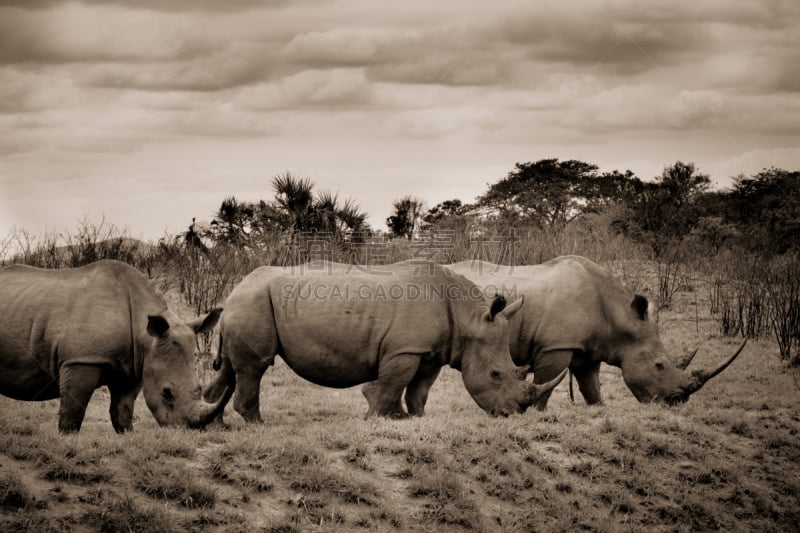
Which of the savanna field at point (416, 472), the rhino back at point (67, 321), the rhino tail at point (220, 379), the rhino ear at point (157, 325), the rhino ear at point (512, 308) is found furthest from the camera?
the rhino ear at point (512, 308)

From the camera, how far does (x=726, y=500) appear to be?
1024 cm

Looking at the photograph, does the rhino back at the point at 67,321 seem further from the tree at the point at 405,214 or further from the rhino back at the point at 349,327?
the tree at the point at 405,214

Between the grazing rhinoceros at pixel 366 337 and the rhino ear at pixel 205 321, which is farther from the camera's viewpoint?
the grazing rhinoceros at pixel 366 337

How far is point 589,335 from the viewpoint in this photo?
12492mm

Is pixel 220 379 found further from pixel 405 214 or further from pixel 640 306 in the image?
pixel 405 214

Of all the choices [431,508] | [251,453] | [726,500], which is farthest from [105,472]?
[726,500]

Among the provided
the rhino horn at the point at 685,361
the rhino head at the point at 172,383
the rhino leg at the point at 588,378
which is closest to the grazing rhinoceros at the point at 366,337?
the rhino head at the point at 172,383

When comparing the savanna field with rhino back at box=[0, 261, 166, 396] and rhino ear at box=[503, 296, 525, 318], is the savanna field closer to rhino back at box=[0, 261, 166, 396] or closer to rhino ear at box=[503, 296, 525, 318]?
rhino back at box=[0, 261, 166, 396]

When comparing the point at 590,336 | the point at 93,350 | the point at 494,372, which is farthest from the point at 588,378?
the point at 93,350

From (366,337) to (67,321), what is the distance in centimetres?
340

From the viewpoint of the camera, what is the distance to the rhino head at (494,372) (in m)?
11.2

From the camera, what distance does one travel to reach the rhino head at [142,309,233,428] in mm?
9680

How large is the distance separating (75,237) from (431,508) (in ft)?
39.3

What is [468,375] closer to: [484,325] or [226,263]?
[484,325]
